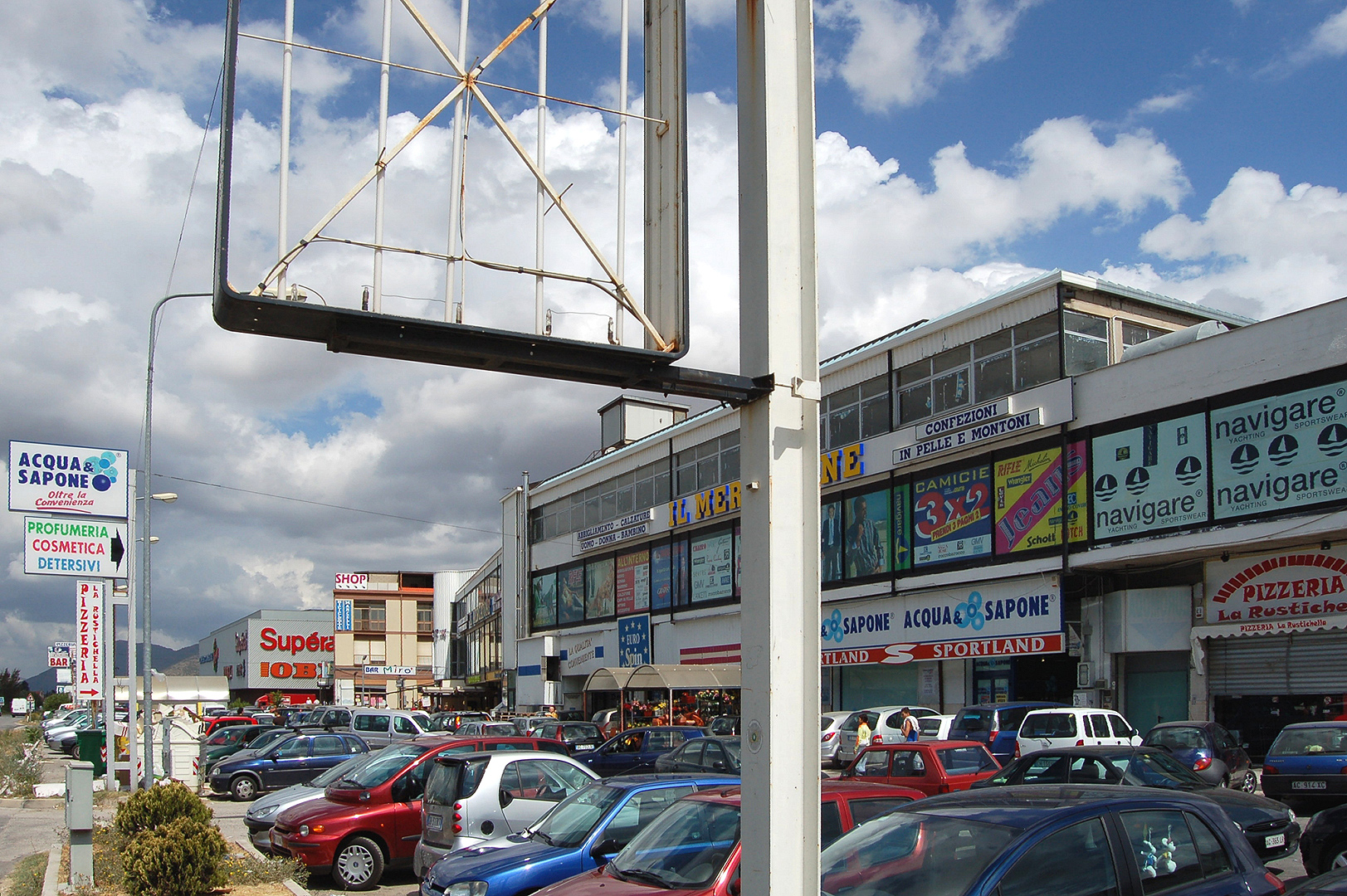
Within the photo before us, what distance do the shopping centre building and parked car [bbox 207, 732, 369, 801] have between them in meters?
12.1

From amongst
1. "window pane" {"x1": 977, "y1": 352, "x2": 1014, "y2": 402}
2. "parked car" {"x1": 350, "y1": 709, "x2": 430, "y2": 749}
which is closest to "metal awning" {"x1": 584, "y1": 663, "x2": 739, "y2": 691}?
"parked car" {"x1": 350, "y1": 709, "x2": 430, "y2": 749}

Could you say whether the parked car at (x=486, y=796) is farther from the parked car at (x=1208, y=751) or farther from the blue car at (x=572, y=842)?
the parked car at (x=1208, y=751)

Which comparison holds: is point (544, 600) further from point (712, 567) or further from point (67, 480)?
point (67, 480)

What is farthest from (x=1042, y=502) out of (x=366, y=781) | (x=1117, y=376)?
(x=366, y=781)

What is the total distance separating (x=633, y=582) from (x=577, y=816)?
3942 cm

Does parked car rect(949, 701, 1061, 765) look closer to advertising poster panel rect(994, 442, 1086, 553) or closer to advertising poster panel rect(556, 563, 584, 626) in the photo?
advertising poster panel rect(994, 442, 1086, 553)

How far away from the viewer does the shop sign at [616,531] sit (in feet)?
157

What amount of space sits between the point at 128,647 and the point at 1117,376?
79.5 ft

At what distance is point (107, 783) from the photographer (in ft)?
85.9

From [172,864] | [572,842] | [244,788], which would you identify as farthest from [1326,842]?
[244,788]

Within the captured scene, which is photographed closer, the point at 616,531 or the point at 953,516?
the point at 953,516

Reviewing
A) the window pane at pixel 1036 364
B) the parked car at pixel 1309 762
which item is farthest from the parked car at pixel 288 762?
the window pane at pixel 1036 364

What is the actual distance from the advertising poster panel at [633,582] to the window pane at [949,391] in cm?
1760

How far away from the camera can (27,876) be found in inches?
551
